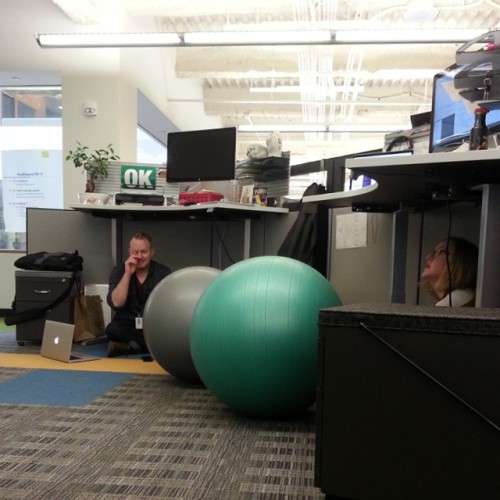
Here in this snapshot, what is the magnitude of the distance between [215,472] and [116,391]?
2.95 feet

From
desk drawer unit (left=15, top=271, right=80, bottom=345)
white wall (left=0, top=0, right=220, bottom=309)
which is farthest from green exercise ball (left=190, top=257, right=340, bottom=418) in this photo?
white wall (left=0, top=0, right=220, bottom=309)

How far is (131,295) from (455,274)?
190 cm

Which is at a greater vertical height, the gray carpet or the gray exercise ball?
the gray exercise ball

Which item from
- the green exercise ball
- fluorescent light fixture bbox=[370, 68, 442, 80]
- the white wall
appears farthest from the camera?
fluorescent light fixture bbox=[370, 68, 442, 80]

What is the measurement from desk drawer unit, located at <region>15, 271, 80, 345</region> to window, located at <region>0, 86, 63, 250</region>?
2.02 meters

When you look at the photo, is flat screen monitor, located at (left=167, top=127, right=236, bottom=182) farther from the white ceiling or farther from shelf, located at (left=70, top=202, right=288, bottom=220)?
the white ceiling

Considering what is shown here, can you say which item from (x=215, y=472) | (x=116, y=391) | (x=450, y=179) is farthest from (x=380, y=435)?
(x=116, y=391)

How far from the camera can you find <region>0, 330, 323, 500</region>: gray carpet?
115 cm

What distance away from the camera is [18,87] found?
197 inches

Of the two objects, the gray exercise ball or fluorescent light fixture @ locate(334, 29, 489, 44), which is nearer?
the gray exercise ball

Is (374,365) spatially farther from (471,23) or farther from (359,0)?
(471,23)

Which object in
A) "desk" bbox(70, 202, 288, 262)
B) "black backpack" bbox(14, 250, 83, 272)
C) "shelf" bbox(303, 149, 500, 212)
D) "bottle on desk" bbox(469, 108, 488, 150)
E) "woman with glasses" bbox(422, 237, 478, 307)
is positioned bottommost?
"black backpack" bbox(14, 250, 83, 272)

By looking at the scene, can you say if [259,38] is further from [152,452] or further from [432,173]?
[152,452]

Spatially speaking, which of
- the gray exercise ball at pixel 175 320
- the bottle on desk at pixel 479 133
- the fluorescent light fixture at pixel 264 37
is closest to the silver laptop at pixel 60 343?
the gray exercise ball at pixel 175 320
